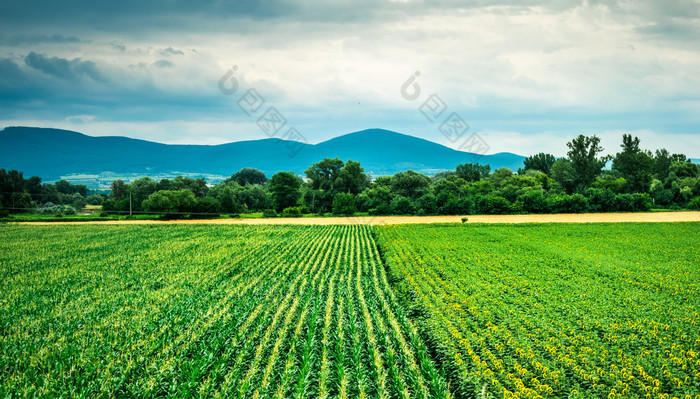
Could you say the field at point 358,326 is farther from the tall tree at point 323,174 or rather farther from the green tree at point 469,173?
the green tree at point 469,173

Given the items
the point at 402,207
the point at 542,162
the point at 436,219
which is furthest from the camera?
the point at 542,162

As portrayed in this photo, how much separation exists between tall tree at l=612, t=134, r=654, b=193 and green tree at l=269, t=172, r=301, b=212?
239ft

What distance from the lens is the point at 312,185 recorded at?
83.1 m

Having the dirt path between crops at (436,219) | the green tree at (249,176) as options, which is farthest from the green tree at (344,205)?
the green tree at (249,176)

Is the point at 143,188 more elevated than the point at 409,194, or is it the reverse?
the point at 143,188

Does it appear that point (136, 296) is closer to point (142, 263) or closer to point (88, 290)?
point (88, 290)

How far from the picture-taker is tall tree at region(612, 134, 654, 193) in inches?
3169

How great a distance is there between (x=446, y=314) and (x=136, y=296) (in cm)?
1369

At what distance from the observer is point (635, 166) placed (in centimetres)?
8431

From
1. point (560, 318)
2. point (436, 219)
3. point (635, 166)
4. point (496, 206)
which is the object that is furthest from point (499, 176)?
point (560, 318)

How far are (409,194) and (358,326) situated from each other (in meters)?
70.4

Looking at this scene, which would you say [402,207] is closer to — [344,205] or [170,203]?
[344,205]

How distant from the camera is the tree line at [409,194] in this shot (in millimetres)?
64250

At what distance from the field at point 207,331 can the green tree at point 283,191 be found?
4693cm
